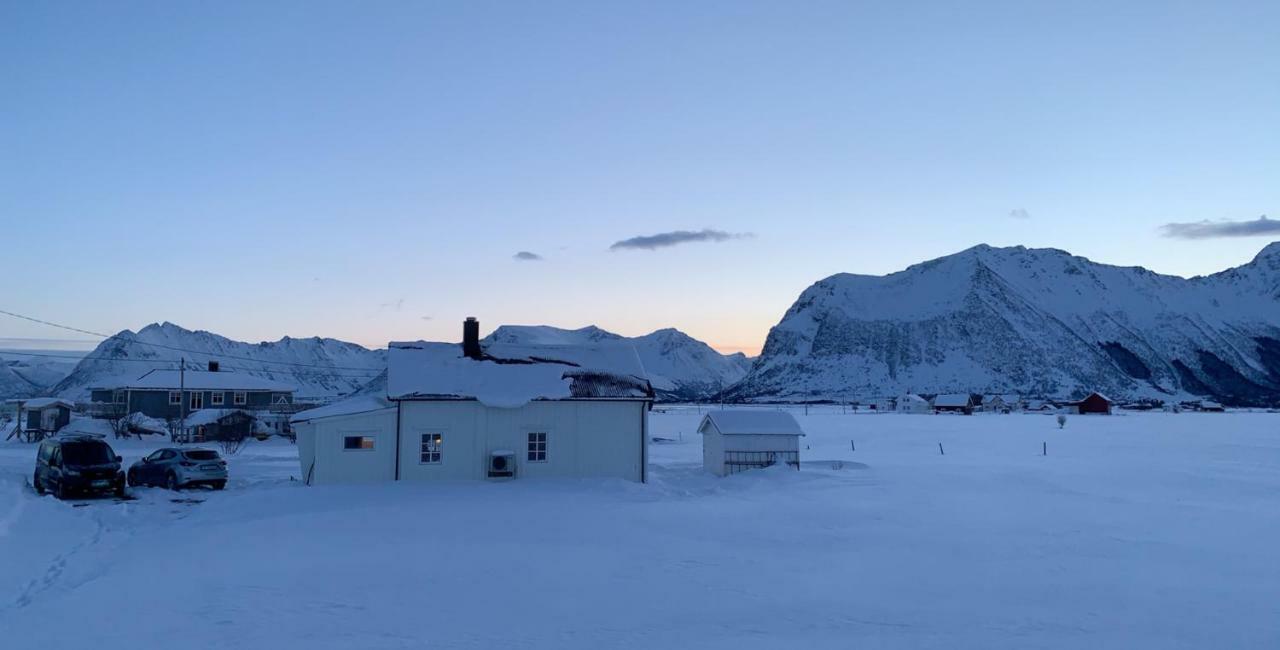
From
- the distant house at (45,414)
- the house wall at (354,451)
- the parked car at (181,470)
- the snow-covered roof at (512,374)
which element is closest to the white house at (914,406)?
the distant house at (45,414)

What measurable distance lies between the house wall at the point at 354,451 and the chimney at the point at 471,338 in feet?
15.1

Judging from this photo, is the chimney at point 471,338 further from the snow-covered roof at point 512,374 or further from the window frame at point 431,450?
the window frame at point 431,450

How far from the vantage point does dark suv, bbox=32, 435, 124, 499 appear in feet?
88.8

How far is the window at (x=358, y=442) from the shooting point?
28031mm

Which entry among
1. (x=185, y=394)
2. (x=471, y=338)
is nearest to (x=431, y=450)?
(x=471, y=338)

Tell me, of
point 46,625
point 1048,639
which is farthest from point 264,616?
point 1048,639

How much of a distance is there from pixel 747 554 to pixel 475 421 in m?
13.6

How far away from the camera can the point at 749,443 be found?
34.5 metres

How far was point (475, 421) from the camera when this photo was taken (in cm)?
2880

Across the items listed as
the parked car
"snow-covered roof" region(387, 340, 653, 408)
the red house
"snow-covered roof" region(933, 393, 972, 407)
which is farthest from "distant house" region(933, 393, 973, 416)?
the parked car

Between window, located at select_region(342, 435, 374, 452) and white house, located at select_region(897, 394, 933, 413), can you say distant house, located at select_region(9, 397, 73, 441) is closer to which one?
window, located at select_region(342, 435, 374, 452)

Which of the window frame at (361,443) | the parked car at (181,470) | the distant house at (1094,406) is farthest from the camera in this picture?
the distant house at (1094,406)

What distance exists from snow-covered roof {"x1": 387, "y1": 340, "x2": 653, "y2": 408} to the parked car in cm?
687

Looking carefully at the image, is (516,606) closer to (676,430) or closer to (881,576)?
(881,576)
